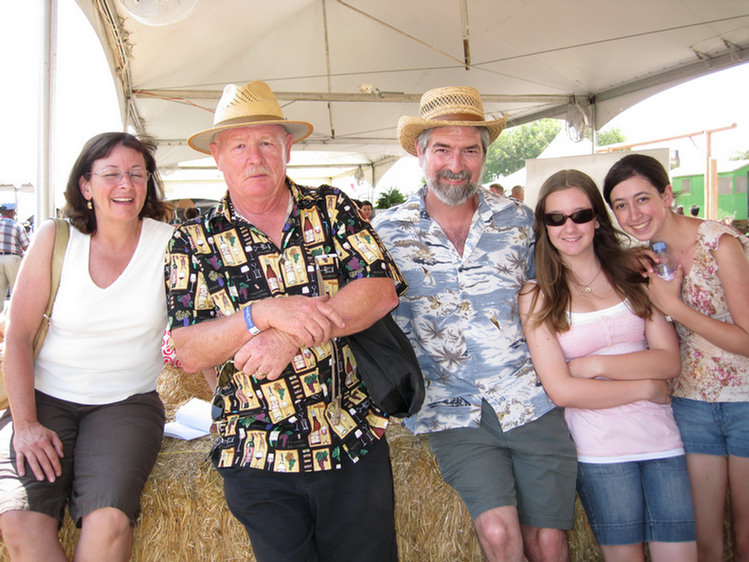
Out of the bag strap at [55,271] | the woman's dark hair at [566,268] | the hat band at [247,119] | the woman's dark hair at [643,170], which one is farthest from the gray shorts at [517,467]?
the bag strap at [55,271]

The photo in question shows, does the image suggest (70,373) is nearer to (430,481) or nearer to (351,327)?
(351,327)

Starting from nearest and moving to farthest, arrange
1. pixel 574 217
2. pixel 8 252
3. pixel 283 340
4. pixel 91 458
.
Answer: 1. pixel 283 340
2. pixel 91 458
3. pixel 574 217
4. pixel 8 252

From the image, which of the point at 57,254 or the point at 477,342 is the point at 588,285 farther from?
the point at 57,254

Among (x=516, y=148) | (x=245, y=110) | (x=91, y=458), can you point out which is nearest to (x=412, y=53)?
(x=245, y=110)

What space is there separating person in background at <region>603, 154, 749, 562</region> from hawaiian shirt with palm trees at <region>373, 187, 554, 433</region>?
23.5 inches

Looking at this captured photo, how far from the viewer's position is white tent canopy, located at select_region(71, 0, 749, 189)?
652 cm

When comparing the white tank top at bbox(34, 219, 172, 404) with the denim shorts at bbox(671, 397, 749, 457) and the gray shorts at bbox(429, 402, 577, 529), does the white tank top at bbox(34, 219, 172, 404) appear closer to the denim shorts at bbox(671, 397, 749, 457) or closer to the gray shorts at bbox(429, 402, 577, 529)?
the gray shorts at bbox(429, 402, 577, 529)

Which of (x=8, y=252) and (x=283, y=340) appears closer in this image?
(x=283, y=340)

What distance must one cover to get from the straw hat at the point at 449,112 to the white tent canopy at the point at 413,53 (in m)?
3.81

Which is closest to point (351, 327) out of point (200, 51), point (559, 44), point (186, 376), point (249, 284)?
point (249, 284)

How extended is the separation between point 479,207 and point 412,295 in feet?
1.76

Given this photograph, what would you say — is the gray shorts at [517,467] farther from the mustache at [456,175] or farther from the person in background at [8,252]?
the person in background at [8,252]

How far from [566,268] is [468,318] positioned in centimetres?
51

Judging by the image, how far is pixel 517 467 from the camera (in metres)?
2.11
